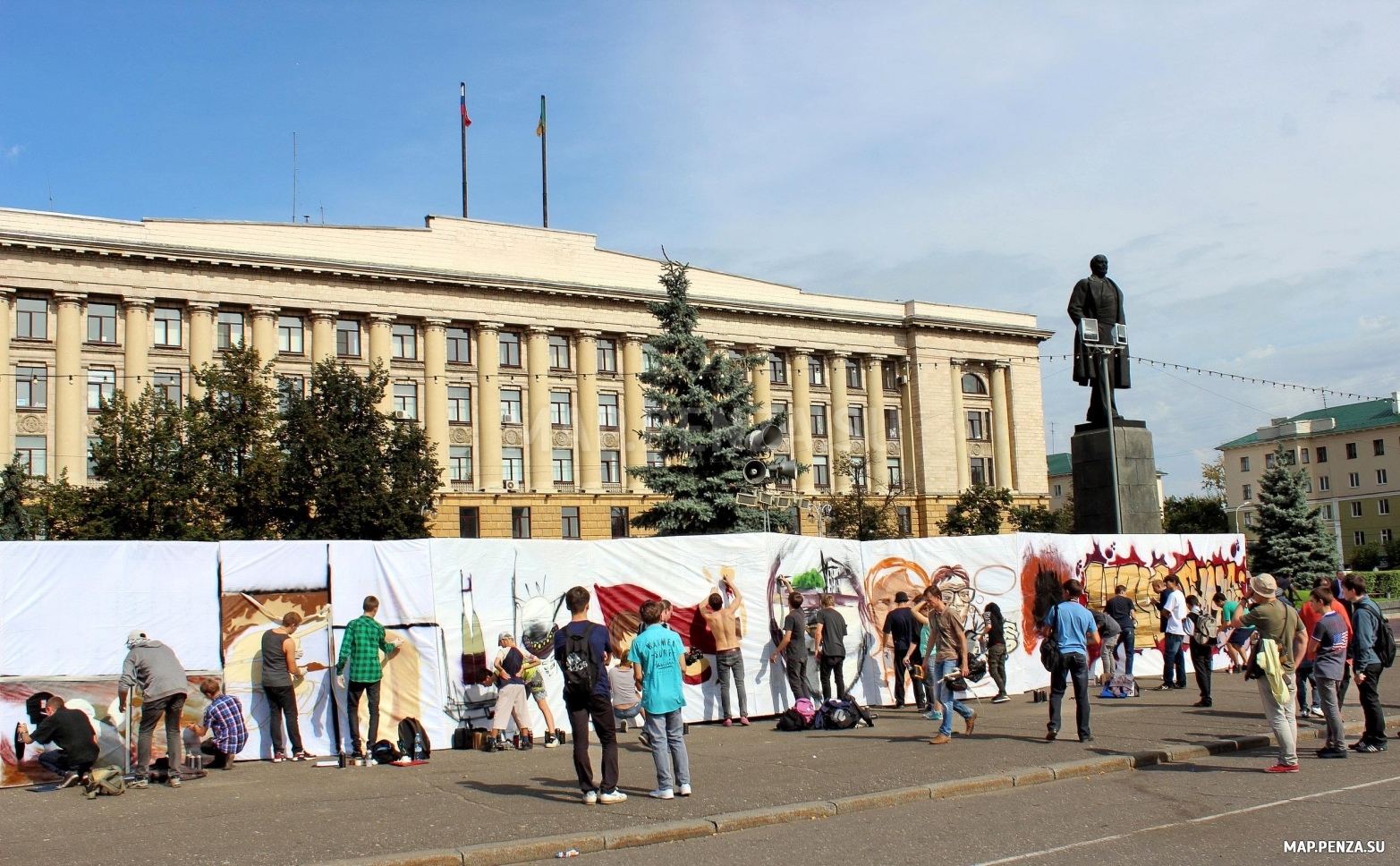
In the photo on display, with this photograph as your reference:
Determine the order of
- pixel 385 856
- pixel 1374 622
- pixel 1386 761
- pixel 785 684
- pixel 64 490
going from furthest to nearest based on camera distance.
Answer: pixel 64 490 < pixel 785 684 < pixel 1374 622 < pixel 1386 761 < pixel 385 856

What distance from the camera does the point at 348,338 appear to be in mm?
58969

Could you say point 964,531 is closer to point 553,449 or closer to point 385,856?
point 553,449

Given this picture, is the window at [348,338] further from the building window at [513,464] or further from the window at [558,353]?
the window at [558,353]

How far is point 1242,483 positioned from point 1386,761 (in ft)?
352

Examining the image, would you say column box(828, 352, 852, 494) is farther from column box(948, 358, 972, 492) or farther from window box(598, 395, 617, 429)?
window box(598, 395, 617, 429)

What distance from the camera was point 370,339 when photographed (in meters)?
59.1

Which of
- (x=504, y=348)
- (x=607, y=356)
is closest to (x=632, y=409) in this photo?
(x=607, y=356)

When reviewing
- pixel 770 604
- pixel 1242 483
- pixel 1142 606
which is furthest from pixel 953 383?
pixel 770 604

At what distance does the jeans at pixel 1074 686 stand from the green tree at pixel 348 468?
1255 inches

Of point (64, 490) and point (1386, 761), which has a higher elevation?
point (64, 490)

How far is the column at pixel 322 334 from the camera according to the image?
57.2 metres

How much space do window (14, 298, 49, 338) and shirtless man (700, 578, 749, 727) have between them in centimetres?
4656

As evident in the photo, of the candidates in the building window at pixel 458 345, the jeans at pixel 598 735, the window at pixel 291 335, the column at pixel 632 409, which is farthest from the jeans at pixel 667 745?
the building window at pixel 458 345

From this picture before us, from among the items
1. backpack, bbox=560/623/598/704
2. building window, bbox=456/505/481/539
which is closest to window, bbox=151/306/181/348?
building window, bbox=456/505/481/539
